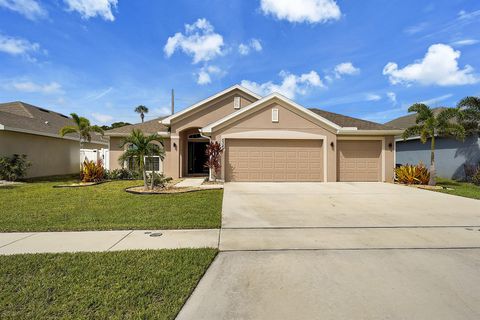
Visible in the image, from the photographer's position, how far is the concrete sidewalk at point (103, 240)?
182 inches

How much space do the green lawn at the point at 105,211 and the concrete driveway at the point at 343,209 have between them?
2.74ft

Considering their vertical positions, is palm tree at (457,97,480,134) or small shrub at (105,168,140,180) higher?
palm tree at (457,97,480,134)

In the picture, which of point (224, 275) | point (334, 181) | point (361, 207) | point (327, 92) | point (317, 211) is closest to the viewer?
point (224, 275)

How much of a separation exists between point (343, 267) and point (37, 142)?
20.3m

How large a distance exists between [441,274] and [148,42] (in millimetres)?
17700

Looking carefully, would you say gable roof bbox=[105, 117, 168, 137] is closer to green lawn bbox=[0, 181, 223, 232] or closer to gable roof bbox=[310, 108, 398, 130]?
green lawn bbox=[0, 181, 223, 232]

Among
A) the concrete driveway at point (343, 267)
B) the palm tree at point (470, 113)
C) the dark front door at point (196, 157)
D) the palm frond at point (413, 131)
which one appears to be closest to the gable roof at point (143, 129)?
the dark front door at point (196, 157)

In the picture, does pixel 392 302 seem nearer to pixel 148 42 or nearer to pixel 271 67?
pixel 148 42

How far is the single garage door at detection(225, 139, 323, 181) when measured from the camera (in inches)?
587

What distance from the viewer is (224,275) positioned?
3.65m

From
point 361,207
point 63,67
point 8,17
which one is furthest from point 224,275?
point 63,67

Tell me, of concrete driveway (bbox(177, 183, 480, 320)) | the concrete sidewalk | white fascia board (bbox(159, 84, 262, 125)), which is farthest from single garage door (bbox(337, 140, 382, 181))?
the concrete sidewalk

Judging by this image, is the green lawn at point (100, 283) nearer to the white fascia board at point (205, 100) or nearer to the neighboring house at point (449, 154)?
the white fascia board at point (205, 100)

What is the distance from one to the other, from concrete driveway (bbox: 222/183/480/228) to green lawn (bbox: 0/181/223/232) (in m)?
0.83
